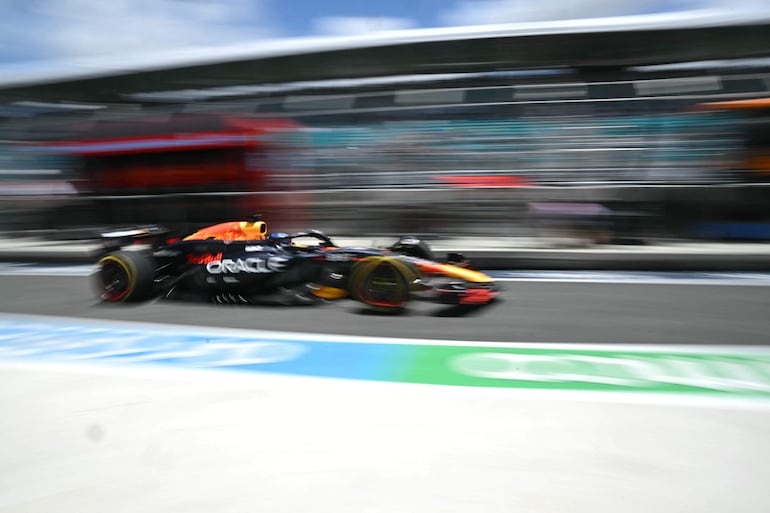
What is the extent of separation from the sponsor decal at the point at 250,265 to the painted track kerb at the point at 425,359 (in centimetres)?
82

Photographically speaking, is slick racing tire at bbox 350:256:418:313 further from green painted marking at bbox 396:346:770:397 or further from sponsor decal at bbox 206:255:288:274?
green painted marking at bbox 396:346:770:397

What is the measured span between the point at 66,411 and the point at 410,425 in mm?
1790

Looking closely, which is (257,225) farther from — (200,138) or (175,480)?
(200,138)

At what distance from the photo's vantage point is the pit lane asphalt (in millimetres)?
→ 4434

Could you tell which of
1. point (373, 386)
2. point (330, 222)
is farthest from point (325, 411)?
point (330, 222)

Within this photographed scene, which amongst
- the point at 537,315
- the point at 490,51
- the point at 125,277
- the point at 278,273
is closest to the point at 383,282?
the point at 278,273

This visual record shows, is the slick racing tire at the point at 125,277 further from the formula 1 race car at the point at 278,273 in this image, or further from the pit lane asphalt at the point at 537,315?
the pit lane asphalt at the point at 537,315

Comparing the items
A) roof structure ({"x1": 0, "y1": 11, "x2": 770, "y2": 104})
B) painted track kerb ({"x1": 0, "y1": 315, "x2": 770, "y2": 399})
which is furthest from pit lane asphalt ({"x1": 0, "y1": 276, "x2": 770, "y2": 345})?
roof structure ({"x1": 0, "y1": 11, "x2": 770, "y2": 104})

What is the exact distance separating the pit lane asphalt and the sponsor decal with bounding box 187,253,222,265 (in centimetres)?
43

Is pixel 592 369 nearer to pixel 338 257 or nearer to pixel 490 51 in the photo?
pixel 338 257

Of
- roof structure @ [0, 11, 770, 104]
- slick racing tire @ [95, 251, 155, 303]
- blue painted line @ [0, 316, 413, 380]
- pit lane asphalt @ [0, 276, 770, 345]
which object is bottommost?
blue painted line @ [0, 316, 413, 380]

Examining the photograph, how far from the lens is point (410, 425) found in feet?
8.96

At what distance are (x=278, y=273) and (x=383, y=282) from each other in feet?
3.19

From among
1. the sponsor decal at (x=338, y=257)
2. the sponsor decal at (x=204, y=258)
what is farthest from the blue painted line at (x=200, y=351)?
the sponsor decal at (x=338, y=257)
